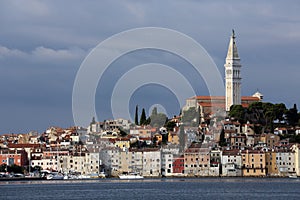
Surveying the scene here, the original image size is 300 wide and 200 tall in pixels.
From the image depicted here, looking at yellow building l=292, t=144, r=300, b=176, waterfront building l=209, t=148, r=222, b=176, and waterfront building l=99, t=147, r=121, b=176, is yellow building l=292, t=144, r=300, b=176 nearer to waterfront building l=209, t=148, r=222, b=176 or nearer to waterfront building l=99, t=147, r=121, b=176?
waterfront building l=209, t=148, r=222, b=176

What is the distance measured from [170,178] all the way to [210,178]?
397 centimetres

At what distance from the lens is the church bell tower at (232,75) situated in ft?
320

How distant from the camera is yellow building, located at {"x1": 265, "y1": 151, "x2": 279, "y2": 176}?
7894cm

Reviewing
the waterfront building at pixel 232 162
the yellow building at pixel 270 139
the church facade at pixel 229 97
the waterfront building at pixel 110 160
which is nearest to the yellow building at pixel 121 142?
the waterfront building at pixel 110 160

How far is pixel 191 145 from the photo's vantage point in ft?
273

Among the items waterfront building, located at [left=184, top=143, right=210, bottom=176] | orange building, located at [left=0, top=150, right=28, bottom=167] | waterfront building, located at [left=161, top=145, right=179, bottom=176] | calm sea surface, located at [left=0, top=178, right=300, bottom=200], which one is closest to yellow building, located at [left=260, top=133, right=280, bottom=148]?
waterfront building, located at [left=184, top=143, right=210, bottom=176]

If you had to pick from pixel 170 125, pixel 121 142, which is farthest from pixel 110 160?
pixel 170 125

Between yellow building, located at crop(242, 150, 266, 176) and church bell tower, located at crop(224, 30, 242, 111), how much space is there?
60.6 ft

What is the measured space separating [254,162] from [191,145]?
6623 millimetres

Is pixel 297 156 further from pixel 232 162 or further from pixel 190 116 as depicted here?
pixel 190 116

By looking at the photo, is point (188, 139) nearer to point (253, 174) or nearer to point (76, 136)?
point (253, 174)

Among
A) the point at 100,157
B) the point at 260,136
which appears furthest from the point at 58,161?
the point at 260,136

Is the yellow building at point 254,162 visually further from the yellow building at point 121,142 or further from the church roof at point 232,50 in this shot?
the church roof at point 232,50

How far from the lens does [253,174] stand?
79062mm
